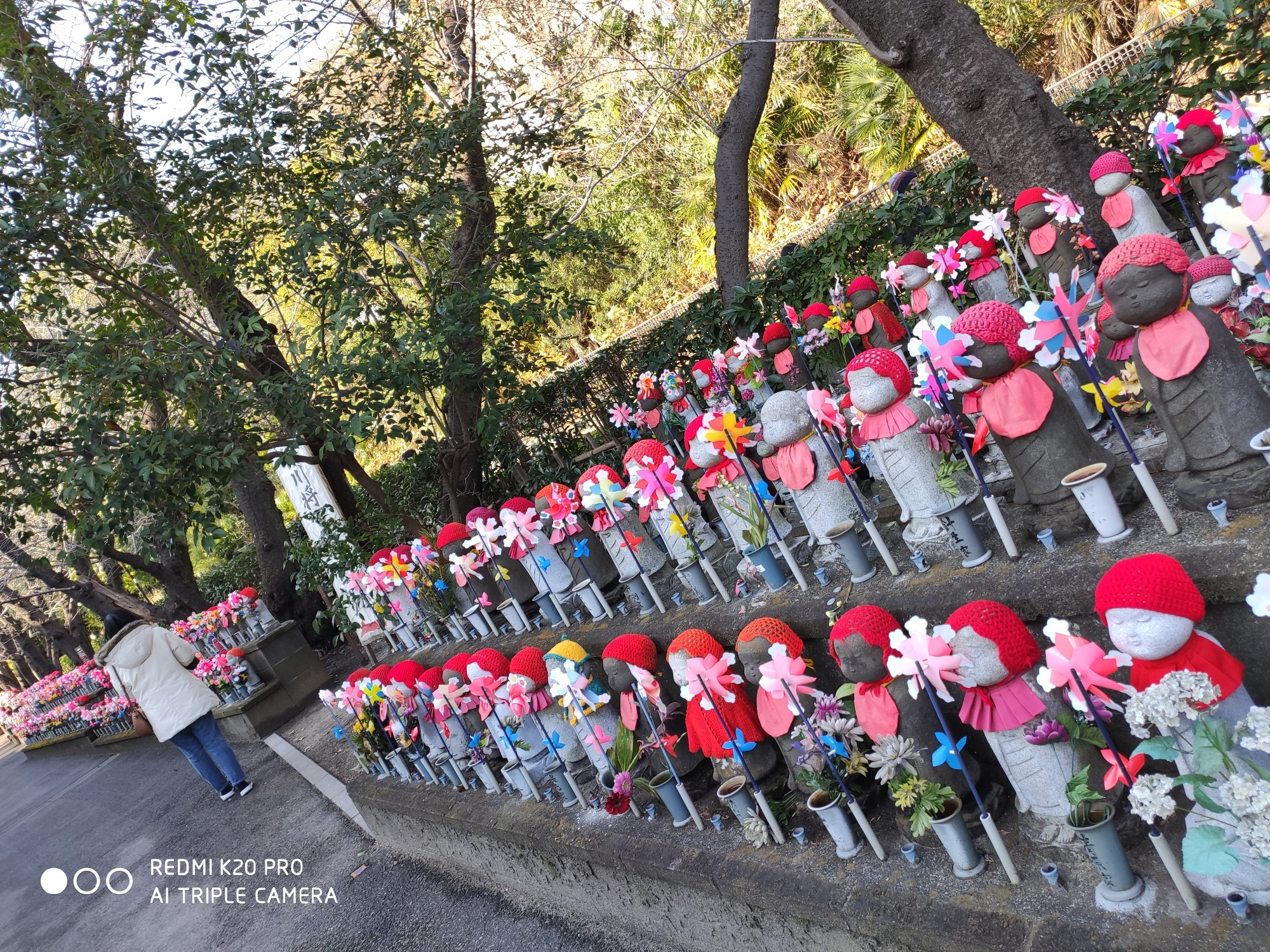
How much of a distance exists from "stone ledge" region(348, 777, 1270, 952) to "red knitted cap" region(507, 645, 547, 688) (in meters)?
0.63

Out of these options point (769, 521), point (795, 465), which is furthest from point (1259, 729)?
point (769, 521)

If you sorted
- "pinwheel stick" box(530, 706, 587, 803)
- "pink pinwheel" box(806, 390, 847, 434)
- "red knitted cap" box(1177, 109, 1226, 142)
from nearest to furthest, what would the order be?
"pink pinwheel" box(806, 390, 847, 434) → "pinwheel stick" box(530, 706, 587, 803) → "red knitted cap" box(1177, 109, 1226, 142)

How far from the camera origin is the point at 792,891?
2668 millimetres

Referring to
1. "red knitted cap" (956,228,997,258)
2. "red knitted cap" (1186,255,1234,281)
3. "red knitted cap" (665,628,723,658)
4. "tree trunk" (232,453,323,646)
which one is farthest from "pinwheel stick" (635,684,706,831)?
"tree trunk" (232,453,323,646)

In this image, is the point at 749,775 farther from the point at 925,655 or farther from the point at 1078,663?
the point at 1078,663

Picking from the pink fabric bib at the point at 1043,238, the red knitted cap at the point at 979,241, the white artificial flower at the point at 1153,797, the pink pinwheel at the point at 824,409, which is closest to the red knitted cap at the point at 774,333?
the red knitted cap at the point at 979,241

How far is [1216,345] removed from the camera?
223 centimetres

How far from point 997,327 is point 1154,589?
978mm

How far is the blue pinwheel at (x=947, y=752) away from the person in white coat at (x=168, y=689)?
6.90 m

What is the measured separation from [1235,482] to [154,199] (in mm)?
6397

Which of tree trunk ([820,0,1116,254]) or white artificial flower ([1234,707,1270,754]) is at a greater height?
tree trunk ([820,0,1116,254])

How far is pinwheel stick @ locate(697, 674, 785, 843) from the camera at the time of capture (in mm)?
2855

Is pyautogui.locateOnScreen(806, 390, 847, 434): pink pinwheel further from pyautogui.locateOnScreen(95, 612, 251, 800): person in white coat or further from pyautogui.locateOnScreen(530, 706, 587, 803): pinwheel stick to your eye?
pyautogui.locateOnScreen(95, 612, 251, 800): person in white coat

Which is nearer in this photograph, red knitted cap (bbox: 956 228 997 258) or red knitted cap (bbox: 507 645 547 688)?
red knitted cap (bbox: 507 645 547 688)
